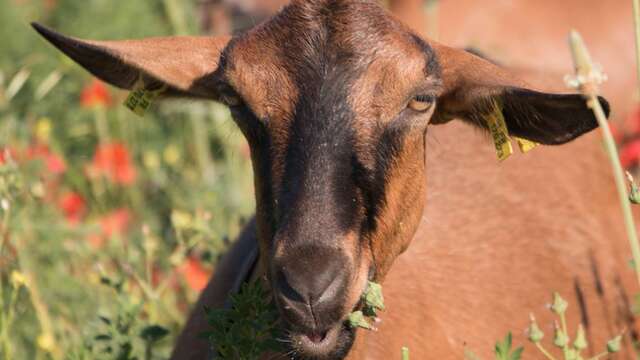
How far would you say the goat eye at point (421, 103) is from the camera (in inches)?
169

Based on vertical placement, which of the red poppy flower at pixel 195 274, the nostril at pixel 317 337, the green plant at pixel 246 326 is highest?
the nostril at pixel 317 337

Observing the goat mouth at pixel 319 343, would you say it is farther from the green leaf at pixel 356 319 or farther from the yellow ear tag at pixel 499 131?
the yellow ear tag at pixel 499 131

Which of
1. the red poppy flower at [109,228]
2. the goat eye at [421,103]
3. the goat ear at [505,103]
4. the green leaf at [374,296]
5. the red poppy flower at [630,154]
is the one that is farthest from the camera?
the red poppy flower at [630,154]

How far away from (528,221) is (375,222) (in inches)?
65.7

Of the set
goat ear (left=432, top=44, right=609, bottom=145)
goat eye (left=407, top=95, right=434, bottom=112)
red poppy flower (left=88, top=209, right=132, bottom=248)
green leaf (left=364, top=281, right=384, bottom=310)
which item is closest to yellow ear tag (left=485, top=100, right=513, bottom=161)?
goat ear (left=432, top=44, right=609, bottom=145)

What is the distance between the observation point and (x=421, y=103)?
4.31 meters

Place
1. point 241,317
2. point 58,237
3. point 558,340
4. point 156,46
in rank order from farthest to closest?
point 58,237 → point 156,46 → point 241,317 → point 558,340

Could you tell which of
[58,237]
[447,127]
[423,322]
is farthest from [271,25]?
[58,237]

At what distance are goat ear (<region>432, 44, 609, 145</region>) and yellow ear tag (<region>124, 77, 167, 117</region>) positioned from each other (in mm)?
917

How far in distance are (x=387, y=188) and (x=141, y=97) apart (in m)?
0.98

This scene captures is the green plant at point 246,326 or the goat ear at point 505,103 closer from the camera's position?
the green plant at point 246,326

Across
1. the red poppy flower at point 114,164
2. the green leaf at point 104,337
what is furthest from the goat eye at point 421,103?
→ the red poppy flower at point 114,164

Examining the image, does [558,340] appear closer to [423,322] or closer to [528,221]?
[423,322]

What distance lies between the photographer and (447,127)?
19.5 feet
